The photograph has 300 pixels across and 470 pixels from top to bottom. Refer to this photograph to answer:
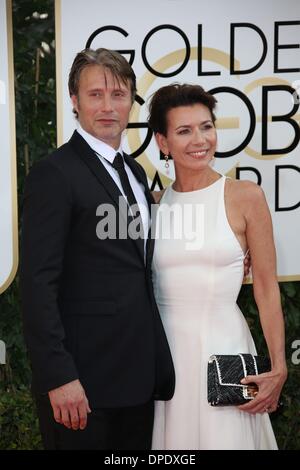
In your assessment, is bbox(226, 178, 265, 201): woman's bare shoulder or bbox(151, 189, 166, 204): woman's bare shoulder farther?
bbox(151, 189, 166, 204): woman's bare shoulder

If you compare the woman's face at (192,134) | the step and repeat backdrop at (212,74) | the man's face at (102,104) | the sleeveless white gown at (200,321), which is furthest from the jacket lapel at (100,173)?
the step and repeat backdrop at (212,74)

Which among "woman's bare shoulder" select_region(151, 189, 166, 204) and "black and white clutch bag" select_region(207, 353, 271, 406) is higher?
"woman's bare shoulder" select_region(151, 189, 166, 204)

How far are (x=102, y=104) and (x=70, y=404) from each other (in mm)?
1070

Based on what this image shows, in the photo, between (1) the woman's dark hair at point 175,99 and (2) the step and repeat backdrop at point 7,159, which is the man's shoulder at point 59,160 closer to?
(1) the woman's dark hair at point 175,99

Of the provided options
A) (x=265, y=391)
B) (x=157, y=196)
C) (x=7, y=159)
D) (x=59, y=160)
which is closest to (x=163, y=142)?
(x=157, y=196)

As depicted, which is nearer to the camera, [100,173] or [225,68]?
[100,173]

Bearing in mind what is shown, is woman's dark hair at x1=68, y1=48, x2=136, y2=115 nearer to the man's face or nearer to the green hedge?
the man's face

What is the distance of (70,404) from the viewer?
2178 mm

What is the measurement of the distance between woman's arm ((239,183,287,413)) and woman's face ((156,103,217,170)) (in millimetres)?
222

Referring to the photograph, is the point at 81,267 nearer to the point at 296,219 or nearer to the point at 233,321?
the point at 233,321

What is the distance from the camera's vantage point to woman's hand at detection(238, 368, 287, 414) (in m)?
2.42

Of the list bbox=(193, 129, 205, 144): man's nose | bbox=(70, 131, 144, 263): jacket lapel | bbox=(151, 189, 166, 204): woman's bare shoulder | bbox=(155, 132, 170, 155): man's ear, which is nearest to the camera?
bbox=(70, 131, 144, 263): jacket lapel

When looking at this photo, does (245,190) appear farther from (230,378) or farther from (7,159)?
(7,159)

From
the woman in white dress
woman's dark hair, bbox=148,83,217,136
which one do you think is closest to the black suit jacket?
the woman in white dress
